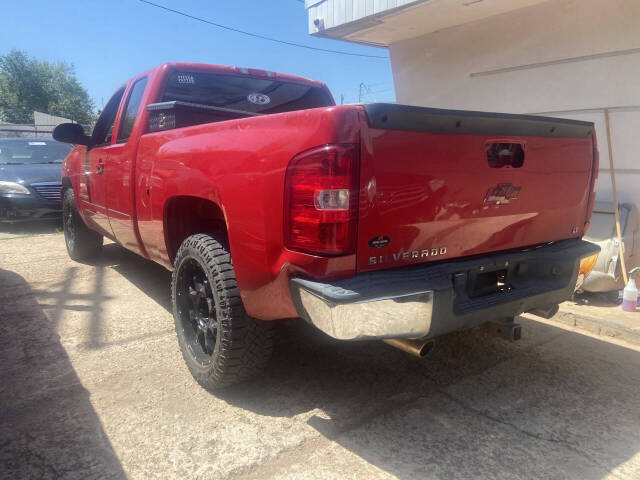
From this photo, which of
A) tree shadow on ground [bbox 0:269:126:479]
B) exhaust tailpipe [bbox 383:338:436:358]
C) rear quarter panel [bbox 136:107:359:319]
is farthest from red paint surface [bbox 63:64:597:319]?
tree shadow on ground [bbox 0:269:126:479]

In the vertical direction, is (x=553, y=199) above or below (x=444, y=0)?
below

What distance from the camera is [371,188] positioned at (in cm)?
186

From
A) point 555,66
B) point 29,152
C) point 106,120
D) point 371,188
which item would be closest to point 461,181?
point 371,188

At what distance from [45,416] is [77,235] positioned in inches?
143

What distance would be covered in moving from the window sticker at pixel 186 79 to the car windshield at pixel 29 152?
671 cm

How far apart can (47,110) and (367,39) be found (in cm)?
6005

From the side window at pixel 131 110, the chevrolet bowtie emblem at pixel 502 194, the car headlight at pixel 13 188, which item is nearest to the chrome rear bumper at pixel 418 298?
the chevrolet bowtie emblem at pixel 502 194

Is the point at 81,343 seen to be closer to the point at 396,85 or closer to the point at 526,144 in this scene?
the point at 526,144

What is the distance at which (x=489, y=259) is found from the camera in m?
2.27

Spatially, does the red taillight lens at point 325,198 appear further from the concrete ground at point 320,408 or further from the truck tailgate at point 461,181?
the concrete ground at point 320,408

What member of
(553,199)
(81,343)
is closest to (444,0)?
(553,199)

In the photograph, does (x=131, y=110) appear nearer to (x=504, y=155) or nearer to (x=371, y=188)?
(x=371, y=188)

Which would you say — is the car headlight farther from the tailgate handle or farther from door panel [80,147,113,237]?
the tailgate handle

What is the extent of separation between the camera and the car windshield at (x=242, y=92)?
11.7 feet
